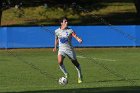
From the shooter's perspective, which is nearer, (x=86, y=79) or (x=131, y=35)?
(x=86, y=79)

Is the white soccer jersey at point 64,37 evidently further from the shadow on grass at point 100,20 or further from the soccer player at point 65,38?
the shadow on grass at point 100,20

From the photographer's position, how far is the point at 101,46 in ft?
139

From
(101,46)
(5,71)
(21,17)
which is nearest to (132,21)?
(21,17)

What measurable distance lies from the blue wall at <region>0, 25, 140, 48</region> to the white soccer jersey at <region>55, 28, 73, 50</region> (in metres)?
23.9

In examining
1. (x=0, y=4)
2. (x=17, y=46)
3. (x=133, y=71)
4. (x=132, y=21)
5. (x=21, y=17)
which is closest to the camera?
(x=133, y=71)

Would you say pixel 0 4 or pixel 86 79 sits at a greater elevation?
pixel 86 79

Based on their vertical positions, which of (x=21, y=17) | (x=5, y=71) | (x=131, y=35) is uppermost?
(x=5, y=71)

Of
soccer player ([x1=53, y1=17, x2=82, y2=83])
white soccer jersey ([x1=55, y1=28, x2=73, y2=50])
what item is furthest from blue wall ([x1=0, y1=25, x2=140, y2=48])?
white soccer jersey ([x1=55, y1=28, x2=73, y2=50])

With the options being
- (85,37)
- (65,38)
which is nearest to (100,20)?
(85,37)

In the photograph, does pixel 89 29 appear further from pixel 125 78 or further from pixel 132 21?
pixel 125 78

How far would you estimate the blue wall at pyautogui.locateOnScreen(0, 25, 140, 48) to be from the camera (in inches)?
1658

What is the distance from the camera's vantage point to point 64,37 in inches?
712

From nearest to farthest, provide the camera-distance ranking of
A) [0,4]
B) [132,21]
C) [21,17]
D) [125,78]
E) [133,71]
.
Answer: [125,78] < [133,71] < [0,4] < [132,21] < [21,17]

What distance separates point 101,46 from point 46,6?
2402 centimetres
